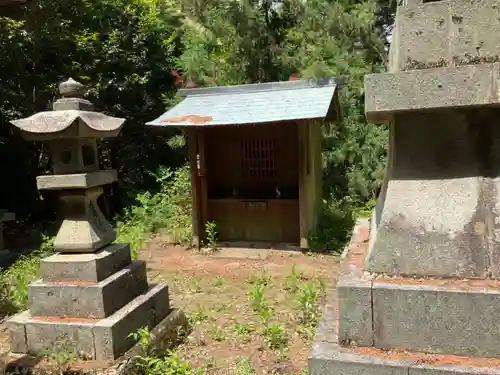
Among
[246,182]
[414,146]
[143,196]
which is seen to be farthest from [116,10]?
[414,146]

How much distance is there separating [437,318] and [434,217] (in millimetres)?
505

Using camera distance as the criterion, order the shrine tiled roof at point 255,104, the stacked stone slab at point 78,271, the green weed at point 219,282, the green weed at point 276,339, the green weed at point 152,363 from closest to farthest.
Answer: the green weed at point 152,363 < the stacked stone slab at point 78,271 < the green weed at point 276,339 < the green weed at point 219,282 < the shrine tiled roof at point 255,104

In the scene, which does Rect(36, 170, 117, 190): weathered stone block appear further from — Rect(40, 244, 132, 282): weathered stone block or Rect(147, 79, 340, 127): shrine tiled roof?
Rect(147, 79, 340, 127): shrine tiled roof

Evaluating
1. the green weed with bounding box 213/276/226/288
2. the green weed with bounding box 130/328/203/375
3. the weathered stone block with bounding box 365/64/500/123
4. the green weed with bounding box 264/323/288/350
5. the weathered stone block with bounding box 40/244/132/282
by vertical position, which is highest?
the weathered stone block with bounding box 365/64/500/123

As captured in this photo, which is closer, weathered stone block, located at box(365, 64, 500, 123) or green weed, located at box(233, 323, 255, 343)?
weathered stone block, located at box(365, 64, 500, 123)

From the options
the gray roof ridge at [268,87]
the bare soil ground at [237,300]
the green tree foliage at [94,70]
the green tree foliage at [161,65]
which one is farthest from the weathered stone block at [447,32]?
the green tree foliage at [94,70]

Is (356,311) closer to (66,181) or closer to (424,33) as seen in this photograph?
(424,33)

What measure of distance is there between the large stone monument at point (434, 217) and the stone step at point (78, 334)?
2406 millimetres

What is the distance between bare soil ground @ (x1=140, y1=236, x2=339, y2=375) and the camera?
4.48 metres

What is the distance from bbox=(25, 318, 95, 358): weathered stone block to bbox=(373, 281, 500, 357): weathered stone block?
286 centimetres

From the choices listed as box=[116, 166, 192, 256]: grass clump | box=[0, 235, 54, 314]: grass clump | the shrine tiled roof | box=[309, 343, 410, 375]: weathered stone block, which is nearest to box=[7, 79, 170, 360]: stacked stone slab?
box=[0, 235, 54, 314]: grass clump

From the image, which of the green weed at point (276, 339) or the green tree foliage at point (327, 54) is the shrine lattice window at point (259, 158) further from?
the green weed at point (276, 339)

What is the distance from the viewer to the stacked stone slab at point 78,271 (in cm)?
412

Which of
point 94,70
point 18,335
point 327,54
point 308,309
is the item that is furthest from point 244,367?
point 94,70
